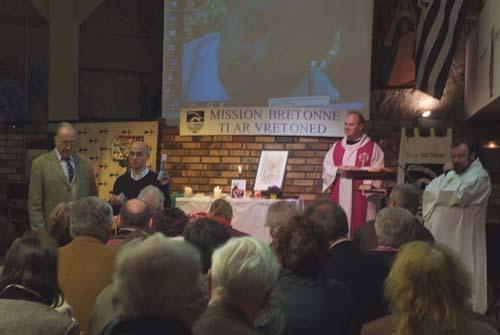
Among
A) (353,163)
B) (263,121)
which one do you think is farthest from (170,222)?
(263,121)

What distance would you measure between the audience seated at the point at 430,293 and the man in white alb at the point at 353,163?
5039 mm

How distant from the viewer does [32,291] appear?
2.65 meters

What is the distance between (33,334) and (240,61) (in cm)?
779

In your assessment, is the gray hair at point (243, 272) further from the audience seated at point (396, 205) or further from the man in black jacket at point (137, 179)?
the man in black jacket at point (137, 179)

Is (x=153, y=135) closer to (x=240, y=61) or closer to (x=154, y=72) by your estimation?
(x=240, y=61)

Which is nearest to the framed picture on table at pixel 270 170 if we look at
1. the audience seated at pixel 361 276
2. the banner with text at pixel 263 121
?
the banner with text at pixel 263 121

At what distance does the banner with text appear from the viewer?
8.66 metres

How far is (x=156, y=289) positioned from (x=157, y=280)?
0.02m

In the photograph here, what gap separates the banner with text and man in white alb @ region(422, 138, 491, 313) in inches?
78.2

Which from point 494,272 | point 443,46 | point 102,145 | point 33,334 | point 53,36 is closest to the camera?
point 33,334

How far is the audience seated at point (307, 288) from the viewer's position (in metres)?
2.97

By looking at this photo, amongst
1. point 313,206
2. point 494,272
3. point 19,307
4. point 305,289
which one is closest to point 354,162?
A: point 494,272

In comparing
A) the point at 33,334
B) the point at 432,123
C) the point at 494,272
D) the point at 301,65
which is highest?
the point at 301,65

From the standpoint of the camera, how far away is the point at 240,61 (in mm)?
9984
